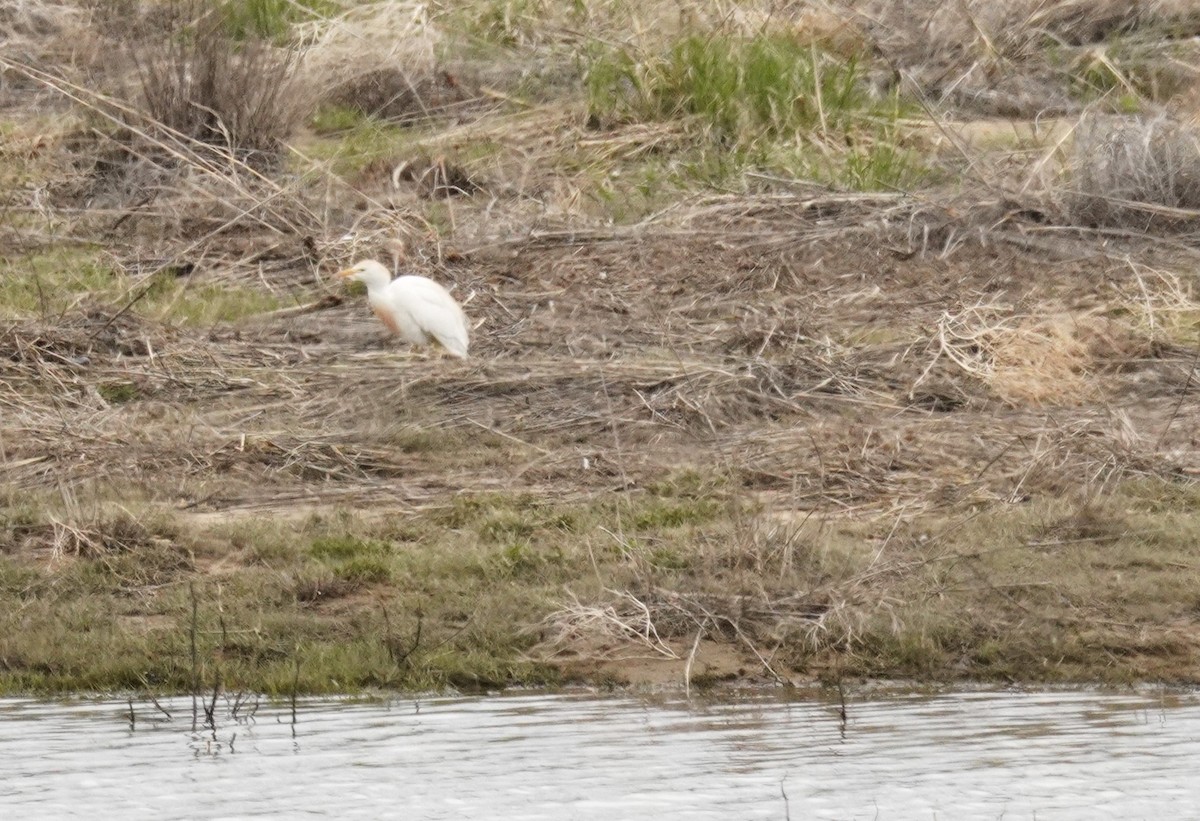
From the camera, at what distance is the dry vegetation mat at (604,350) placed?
662cm

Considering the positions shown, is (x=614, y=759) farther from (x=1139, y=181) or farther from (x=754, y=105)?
(x=754, y=105)

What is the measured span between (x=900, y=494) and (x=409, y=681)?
2.27 m

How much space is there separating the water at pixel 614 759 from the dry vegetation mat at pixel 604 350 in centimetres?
30

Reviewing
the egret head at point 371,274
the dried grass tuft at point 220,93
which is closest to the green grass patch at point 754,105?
the dried grass tuft at point 220,93

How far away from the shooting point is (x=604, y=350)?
9664 mm

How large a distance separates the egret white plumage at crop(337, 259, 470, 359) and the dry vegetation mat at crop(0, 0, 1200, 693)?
0.14 metres

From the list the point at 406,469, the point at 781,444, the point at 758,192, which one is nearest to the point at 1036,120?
the point at 758,192

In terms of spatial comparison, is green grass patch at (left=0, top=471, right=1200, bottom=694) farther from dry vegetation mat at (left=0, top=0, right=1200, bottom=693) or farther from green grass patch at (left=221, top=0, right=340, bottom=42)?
green grass patch at (left=221, top=0, right=340, bottom=42)

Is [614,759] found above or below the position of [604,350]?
below

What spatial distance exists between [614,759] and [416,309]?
4.53 metres

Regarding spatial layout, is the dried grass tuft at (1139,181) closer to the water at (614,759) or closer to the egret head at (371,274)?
the egret head at (371,274)

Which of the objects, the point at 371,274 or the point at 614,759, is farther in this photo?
the point at 371,274

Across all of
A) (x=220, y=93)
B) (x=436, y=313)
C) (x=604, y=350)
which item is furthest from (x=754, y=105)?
(x=436, y=313)

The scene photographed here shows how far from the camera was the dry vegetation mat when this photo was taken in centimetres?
662
